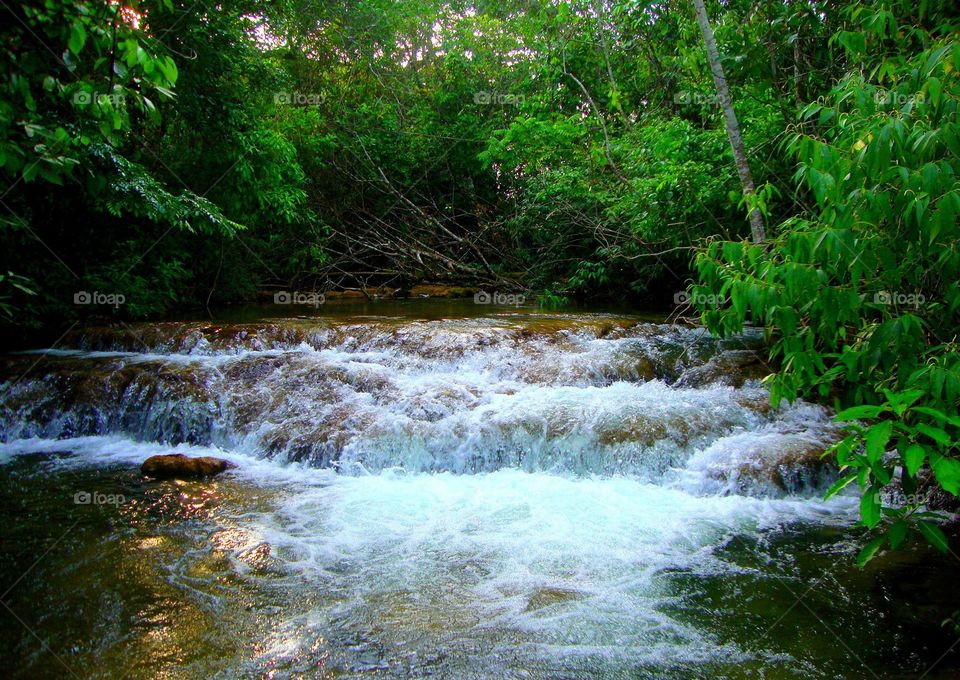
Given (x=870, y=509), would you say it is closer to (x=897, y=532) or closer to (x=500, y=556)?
(x=897, y=532)

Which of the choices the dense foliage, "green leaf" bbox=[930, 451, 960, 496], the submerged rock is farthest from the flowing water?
"green leaf" bbox=[930, 451, 960, 496]

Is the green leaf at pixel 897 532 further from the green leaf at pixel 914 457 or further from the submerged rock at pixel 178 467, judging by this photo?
the submerged rock at pixel 178 467

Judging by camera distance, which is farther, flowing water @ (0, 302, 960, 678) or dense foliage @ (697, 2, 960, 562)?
flowing water @ (0, 302, 960, 678)

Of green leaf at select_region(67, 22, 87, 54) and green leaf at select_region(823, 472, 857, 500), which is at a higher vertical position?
green leaf at select_region(67, 22, 87, 54)

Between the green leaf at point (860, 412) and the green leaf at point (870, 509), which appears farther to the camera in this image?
the green leaf at point (870, 509)

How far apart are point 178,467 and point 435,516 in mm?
2504

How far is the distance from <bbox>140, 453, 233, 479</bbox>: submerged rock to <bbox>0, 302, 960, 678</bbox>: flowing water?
0.16 metres

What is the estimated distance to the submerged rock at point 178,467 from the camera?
17.9ft

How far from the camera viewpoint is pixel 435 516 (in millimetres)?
4777

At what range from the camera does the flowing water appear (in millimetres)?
3023

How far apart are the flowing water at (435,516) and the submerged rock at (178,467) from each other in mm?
159

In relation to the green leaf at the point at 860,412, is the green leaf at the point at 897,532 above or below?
below

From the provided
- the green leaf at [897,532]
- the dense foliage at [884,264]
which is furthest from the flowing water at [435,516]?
the dense foliage at [884,264]

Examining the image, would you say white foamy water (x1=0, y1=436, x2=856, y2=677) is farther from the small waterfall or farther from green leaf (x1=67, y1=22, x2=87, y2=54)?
green leaf (x1=67, y1=22, x2=87, y2=54)
